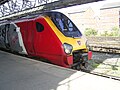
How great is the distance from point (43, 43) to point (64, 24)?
1.11 metres

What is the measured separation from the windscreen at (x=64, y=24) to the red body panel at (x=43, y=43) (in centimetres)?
38

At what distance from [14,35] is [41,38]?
2223mm

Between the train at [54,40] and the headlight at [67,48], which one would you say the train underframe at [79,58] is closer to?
the train at [54,40]

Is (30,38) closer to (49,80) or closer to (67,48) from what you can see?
(67,48)

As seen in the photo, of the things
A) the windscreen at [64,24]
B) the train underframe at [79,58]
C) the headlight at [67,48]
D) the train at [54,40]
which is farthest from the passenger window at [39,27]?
the train underframe at [79,58]

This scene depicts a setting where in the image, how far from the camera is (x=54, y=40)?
6246 millimetres

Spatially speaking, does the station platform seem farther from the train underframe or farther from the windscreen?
the windscreen

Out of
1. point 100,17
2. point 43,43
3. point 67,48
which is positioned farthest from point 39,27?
point 100,17

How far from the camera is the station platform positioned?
409cm

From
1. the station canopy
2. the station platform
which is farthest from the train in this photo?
the station canopy

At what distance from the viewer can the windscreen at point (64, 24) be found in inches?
260

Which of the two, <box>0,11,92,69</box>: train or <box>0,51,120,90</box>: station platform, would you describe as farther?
<box>0,11,92,69</box>: train

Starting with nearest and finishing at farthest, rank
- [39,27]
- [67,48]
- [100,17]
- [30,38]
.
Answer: [67,48], [39,27], [30,38], [100,17]

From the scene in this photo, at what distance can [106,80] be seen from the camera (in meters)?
4.46
